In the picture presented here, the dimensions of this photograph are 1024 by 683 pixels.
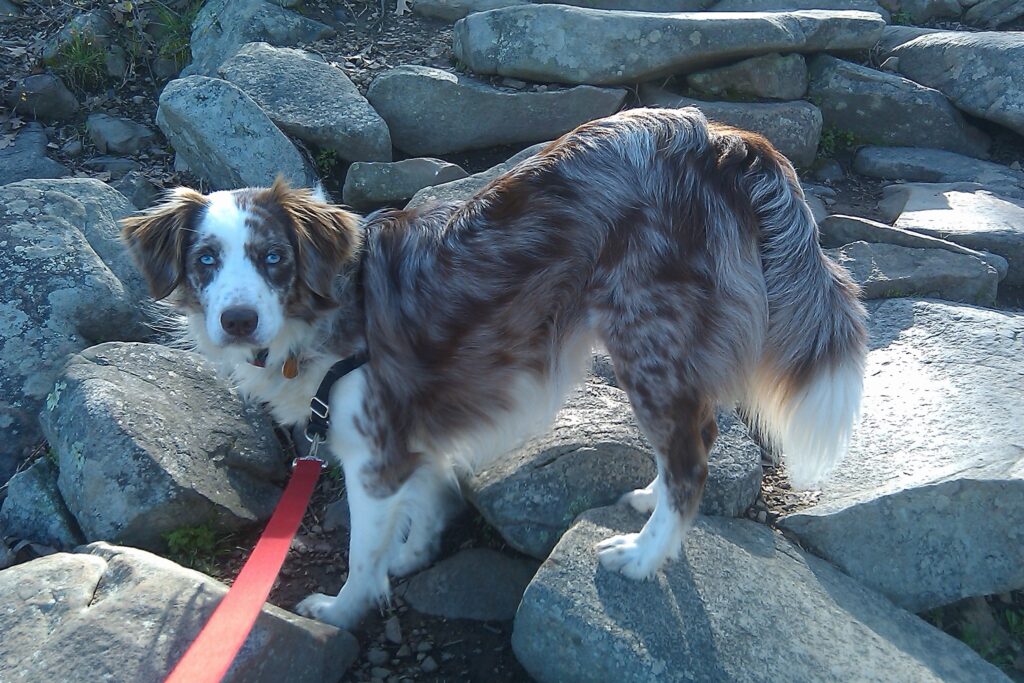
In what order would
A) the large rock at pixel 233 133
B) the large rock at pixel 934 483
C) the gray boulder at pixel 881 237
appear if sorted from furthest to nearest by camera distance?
the large rock at pixel 233 133
the gray boulder at pixel 881 237
the large rock at pixel 934 483

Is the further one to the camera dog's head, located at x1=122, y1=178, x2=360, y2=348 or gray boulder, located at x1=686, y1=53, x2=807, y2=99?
gray boulder, located at x1=686, y1=53, x2=807, y2=99

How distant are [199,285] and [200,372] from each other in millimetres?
1155

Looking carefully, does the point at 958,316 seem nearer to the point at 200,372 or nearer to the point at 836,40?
the point at 836,40

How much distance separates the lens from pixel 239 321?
2.95 metres

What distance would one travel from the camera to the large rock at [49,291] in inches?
166

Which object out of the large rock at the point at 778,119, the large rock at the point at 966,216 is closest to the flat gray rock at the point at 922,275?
the large rock at the point at 966,216

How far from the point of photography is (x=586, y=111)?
620 cm

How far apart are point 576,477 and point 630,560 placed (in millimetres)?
530

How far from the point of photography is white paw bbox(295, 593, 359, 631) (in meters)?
3.44

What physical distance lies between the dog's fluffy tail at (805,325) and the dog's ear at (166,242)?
2.06 metres

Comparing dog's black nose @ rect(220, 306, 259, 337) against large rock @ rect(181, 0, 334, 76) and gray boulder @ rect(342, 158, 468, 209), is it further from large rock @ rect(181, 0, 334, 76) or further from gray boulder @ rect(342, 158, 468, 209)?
large rock @ rect(181, 0, 334, 76)

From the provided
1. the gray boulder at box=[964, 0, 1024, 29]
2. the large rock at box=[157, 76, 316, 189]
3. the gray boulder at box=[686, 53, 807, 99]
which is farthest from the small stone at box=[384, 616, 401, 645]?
the gray boulder at box=[964, 0, 1024, 29]

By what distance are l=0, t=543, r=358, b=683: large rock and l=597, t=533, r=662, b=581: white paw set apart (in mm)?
1039

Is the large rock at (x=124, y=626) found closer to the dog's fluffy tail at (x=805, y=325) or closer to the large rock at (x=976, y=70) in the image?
the dog's fluffy tail at (x=805, y=325)
